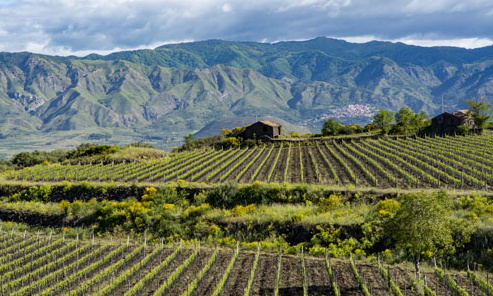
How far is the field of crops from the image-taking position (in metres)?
41.5

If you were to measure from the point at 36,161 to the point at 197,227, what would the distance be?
2376 inches

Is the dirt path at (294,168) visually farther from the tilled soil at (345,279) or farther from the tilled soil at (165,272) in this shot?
the tilled soil at (345,279)

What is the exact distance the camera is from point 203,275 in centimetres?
2225

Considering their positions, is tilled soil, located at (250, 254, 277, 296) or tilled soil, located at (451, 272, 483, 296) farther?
tilled soil, located at (250, 254, 277, 296)

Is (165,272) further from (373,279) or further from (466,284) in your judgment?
(466,284)

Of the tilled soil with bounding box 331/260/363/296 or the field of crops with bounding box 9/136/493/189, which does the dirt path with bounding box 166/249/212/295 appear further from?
the field of crops with bounding box 9/136/493/189

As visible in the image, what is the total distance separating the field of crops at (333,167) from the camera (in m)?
41.5

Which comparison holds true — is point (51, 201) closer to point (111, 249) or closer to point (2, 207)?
point (2, 207)

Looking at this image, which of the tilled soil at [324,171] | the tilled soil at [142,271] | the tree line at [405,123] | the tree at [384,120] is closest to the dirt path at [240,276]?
the tilled soil at [142,271]

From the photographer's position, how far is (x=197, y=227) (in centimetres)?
3316

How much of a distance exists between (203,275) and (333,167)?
31.2 metres

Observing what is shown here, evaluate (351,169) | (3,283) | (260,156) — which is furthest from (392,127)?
(3,283)

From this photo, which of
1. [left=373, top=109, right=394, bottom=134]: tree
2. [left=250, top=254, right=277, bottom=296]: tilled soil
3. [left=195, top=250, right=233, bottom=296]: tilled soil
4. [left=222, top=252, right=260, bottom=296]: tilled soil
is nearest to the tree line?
[left=373, top=109, right=394, bottom=134]: tree

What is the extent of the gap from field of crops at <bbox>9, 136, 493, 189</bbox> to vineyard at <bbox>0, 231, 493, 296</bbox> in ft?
60.9
